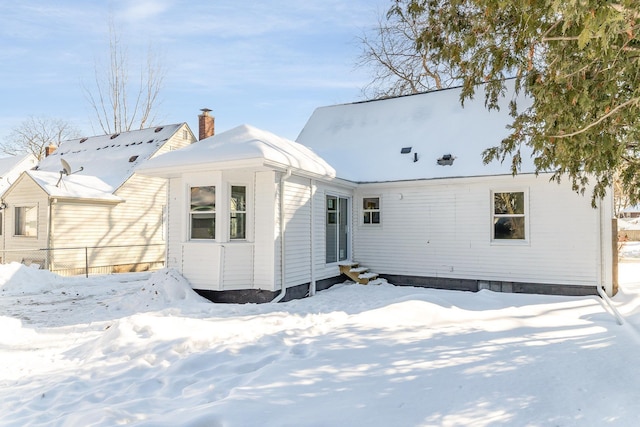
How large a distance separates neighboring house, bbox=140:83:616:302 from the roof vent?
0.13 ft

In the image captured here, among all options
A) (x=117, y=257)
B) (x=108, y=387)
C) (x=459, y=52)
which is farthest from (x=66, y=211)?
(x=459, y=52)

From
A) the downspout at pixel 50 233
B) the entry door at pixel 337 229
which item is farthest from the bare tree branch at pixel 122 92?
the entry door at pixel 337 229

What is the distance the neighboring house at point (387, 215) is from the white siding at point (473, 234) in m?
0.03

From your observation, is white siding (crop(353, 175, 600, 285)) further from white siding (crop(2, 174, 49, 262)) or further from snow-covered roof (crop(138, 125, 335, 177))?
white siding (crop(2, 174, 49, 262))

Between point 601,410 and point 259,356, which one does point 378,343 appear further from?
point 601,410

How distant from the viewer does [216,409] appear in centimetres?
340

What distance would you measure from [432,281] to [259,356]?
24.6 feet

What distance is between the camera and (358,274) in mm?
11562

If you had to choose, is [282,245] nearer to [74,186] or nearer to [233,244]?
[233,244]

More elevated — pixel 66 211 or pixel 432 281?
pixel 66 211

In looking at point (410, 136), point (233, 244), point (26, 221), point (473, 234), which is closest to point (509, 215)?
point (473, 234)

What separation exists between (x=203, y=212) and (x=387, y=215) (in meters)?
5.47

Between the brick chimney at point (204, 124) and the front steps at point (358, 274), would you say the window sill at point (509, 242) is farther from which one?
the brick chimney at point (204, 124)

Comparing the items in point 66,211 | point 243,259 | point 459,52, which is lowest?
point 243,259
